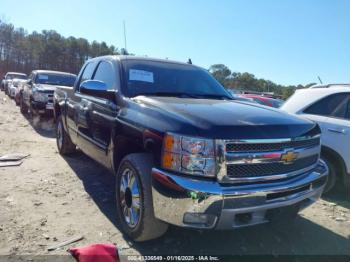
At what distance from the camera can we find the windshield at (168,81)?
4273 mm

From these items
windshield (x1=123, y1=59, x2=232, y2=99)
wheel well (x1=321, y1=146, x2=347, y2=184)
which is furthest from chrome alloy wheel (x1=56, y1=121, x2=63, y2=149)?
wheel well (x1=321, y1=146, x2=347, y2=184)

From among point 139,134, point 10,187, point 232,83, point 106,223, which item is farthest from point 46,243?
point 232,83

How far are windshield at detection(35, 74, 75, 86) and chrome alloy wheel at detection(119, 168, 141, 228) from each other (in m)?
9.41

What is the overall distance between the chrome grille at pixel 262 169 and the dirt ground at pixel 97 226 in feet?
3.02

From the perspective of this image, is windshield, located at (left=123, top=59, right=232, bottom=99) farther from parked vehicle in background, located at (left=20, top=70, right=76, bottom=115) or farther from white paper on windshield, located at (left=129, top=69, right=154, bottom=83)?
parked vehicle in background, located at (left=20, top=70, right=76, bottom=115)

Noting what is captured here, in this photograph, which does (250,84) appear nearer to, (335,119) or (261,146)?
(335,119)

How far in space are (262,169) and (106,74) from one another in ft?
8.81

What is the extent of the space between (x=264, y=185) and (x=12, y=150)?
20.4 ft

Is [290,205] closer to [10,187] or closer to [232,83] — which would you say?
[10,187]

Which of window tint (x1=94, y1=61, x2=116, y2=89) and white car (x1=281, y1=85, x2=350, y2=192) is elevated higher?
window tint (x1=94, y1=61, x2=116, y2=89)

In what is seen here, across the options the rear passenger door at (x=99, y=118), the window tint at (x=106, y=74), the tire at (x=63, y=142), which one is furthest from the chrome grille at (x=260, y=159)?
the tire at (x=63, y=142)

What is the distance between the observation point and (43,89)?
11375 mm

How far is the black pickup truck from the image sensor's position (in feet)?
9.68

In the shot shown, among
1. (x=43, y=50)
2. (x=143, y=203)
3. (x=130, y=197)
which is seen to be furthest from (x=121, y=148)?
(x=43, y=50)
